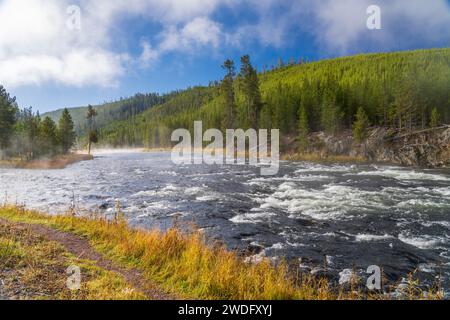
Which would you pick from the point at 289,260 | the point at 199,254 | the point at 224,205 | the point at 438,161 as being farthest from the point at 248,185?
the point at 438,161

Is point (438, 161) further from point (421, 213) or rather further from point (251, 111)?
point (251, 111)

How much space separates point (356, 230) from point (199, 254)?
954 centimetres

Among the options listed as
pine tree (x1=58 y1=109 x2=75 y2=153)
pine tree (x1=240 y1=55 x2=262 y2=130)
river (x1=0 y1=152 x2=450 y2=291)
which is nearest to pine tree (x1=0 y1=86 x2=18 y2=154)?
pine tree (x1=58 y1=109 x2=75 y2=153)

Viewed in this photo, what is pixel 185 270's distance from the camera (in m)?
8.44

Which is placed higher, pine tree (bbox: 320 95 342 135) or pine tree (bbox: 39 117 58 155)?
pine tree (bbox: 320 95 342 135)

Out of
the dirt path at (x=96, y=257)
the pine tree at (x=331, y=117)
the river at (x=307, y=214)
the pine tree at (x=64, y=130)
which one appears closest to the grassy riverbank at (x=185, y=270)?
the dirt path at (x=96, y=257)

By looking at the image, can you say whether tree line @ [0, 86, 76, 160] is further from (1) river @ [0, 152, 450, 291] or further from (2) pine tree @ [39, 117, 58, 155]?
(1) river @ [0, 152, 450, 291]

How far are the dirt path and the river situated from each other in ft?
15.6

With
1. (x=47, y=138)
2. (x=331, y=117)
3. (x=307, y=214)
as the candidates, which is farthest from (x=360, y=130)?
(x=47, y=138)

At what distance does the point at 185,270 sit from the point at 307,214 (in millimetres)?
11402

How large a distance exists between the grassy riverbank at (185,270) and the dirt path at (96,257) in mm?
107

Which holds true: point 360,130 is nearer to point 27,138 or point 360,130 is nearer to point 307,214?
point 307,214

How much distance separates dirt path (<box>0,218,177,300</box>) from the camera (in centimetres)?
718

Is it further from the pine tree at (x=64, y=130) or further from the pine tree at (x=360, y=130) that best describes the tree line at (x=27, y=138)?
the pine tree at (x=360, y=130)
